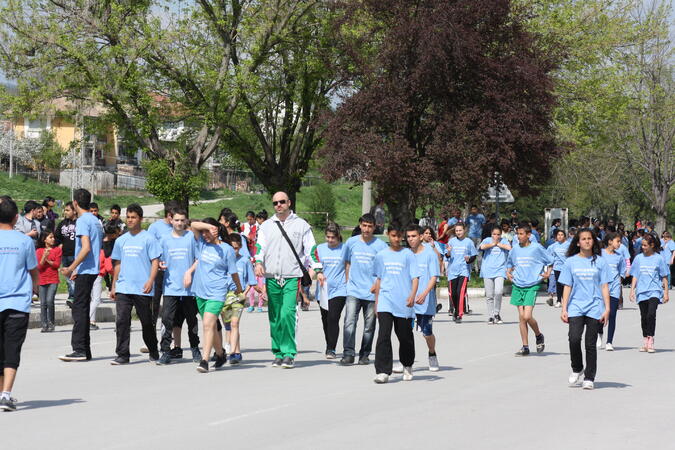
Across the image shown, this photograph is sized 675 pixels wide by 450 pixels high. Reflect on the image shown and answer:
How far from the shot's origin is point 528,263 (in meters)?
14.9

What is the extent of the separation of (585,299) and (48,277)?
866cm

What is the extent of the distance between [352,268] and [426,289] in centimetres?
180

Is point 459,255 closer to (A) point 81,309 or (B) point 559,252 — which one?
(B) point 559,252

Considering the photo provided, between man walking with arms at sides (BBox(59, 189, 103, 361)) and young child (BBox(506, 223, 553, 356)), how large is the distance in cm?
537

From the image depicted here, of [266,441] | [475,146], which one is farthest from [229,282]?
[475,146]

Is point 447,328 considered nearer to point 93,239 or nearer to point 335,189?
point 93,239

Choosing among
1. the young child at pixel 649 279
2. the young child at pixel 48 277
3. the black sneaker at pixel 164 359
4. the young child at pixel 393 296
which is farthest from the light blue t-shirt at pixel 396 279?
the young child at pixel 48 277

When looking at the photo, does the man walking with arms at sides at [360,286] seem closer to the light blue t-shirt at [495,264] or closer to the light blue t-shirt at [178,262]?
the light blue t-shirt at [178,262]

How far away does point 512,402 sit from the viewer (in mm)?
9875

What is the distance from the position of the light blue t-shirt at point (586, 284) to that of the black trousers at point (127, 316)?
15.2 feet

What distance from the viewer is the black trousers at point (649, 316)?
1507 cm

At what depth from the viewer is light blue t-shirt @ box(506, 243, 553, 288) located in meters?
14.6

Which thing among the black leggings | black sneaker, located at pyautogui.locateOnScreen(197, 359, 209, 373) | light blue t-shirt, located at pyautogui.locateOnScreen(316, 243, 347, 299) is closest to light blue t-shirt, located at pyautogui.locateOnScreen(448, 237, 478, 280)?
light blue t-shirt, located at pyautogui.locateOnScreen(316, 243, 347, 299)

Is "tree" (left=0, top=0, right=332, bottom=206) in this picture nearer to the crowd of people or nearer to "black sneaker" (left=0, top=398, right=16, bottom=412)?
the crowd of people
